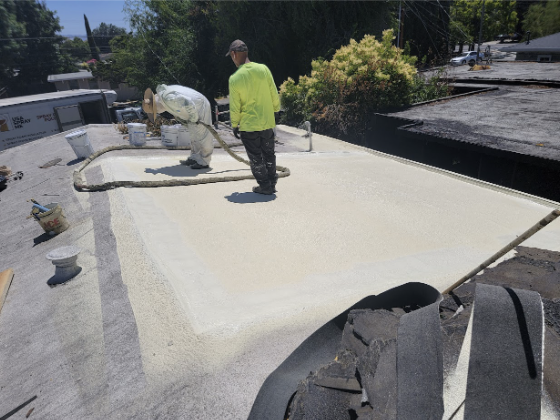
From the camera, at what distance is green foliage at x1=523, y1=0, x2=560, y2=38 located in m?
36.0

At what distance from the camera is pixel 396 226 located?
459 cm

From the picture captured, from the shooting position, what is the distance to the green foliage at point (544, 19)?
3597 centimetres

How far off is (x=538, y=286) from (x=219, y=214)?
328 cm

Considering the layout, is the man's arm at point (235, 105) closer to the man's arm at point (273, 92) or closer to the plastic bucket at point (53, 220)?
the man's arm at point (273, 92)

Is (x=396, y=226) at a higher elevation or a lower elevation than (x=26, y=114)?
lower

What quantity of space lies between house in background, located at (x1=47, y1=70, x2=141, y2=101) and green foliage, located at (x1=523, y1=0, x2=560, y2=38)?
40.2 metres

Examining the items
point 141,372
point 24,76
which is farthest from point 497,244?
point 24,76

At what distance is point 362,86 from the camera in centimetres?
1275

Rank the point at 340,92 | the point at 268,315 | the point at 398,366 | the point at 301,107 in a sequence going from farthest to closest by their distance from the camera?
the point at 301,107, the point at 340,92, the point at 268,315, the point at 398,366

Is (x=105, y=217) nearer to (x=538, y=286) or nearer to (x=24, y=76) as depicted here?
(x=538, y=286)

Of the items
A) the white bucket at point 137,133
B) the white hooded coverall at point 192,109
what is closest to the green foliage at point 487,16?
the white bucket at point 137,133

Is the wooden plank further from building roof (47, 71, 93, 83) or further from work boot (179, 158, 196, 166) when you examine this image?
building roof (47, 71, 93, 83)

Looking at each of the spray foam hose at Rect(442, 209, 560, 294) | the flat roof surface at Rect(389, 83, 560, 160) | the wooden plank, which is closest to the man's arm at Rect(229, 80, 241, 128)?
the wooden plank

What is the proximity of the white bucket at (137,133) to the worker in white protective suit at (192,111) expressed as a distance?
1.71 meters
